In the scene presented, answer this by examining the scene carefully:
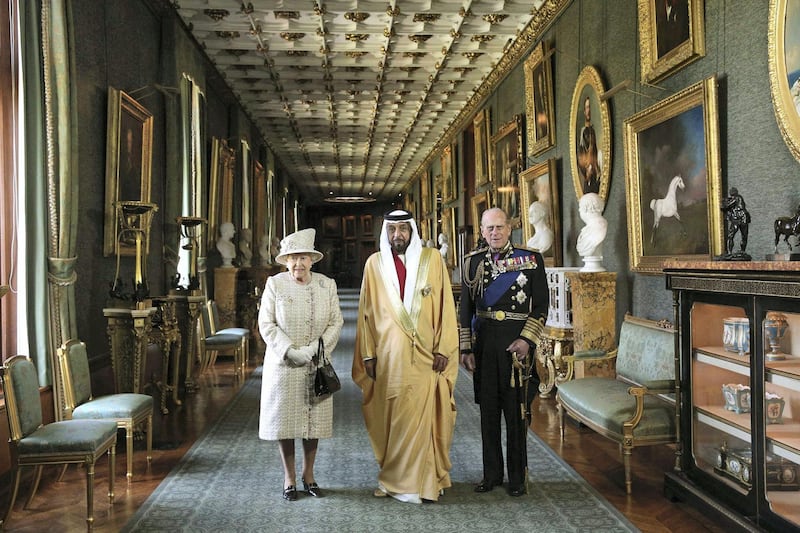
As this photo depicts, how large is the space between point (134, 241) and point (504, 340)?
15.6 ft

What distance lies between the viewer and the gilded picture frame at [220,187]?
1158 centimetres

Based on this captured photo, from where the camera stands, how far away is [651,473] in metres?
4.98

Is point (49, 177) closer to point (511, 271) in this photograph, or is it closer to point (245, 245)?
point (511, 271)

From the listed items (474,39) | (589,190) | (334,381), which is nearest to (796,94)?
(334,381)

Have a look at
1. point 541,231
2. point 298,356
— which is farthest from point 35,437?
point 541,231

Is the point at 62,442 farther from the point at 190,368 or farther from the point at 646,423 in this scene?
the point at 190,368

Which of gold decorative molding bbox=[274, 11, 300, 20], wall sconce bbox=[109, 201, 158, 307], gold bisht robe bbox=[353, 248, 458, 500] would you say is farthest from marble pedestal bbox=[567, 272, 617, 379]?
gold decorative molding bbox=[274, 11, 300, 20]

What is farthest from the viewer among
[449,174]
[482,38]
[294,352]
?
[449,174]

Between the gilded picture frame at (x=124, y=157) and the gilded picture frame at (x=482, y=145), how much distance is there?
23.2 feet

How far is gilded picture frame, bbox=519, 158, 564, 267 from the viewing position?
9.25 meters

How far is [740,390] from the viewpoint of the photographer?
3.71 meters

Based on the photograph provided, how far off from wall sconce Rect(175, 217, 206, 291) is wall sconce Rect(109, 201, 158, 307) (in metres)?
1.16

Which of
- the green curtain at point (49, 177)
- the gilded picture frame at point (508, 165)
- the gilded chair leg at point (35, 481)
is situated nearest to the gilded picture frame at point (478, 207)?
the gilded picture frame at point (508, 165)

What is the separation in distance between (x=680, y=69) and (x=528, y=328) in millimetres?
2925
